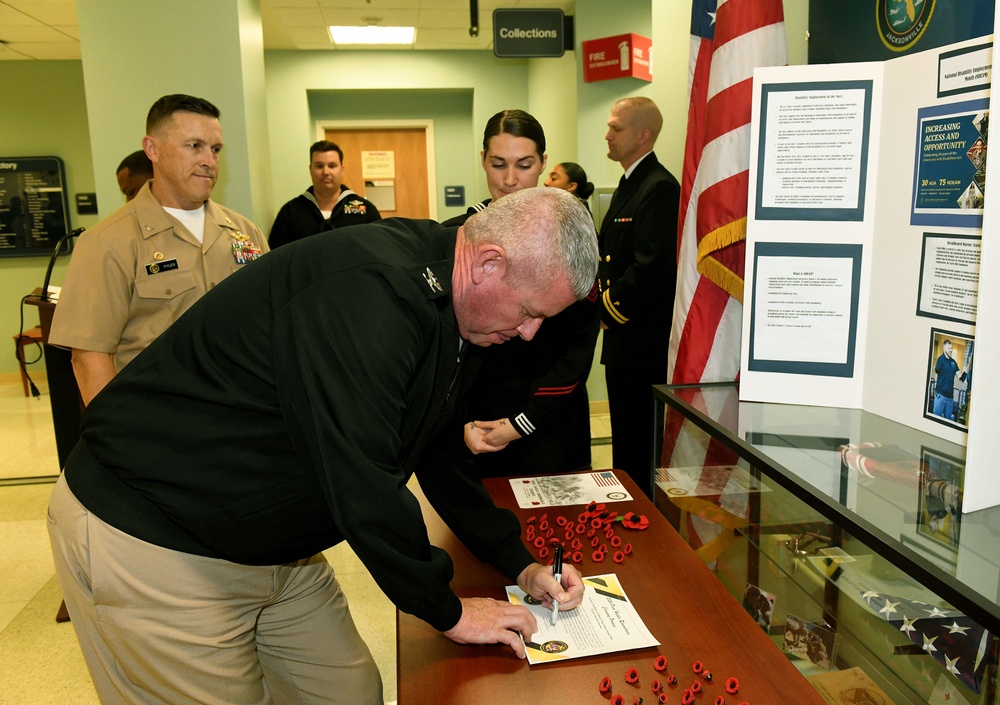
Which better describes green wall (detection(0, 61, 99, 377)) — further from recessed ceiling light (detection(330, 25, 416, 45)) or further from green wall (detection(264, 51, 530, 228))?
recessed ceiling light (detection(330, 25, 416, 45))

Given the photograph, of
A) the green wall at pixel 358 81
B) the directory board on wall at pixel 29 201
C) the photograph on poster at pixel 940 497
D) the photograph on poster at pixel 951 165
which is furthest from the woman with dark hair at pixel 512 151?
the directory board on wall at pixel 29 201

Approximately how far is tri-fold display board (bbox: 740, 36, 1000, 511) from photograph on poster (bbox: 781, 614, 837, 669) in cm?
39

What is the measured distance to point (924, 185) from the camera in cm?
140

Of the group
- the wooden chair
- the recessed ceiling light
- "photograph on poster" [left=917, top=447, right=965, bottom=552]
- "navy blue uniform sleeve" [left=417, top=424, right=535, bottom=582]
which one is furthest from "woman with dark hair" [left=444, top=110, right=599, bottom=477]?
the wooden chair

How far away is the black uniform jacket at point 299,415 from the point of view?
37.9 inches

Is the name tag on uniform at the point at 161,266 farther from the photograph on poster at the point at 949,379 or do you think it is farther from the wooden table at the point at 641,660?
the photograph on poster at the point at 949,379

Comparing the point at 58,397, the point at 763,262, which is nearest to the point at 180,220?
the point at 58,397

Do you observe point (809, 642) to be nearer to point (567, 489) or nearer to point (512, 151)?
point (567, 489)

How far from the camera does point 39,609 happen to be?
2828mm

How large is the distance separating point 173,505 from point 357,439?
39 cm

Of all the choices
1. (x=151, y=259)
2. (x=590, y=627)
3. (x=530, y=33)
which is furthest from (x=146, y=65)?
(x=590, y=627)

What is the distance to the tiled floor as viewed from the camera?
234 cm

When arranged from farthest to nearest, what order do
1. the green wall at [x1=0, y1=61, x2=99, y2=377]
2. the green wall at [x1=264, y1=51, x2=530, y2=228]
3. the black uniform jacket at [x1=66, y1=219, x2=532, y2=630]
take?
the green wall at [x1=264, y1=51, x2=530, y2=228] < the green wall at [x1=0, y1=61, x2=99, y2=377] < the black uniform jacket at [x1=66, y1=219, x2=532, y2=630]

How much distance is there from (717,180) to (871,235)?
1.77 ft
